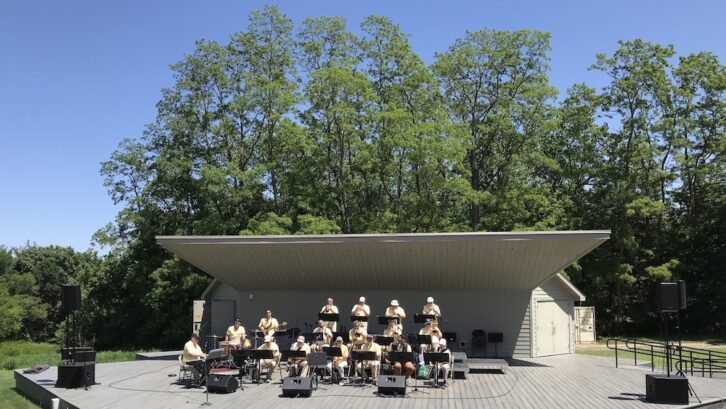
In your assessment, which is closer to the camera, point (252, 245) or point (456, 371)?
point (456, 371)

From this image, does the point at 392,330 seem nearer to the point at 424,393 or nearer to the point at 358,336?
the point at 358,336

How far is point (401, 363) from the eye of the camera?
43.9 ft

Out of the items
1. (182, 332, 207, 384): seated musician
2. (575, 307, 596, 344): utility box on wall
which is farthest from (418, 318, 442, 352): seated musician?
(575, 307, 596, 344): utility box on wall

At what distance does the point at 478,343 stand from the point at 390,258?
3.71m

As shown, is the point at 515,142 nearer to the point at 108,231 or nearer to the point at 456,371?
the point at 456,371

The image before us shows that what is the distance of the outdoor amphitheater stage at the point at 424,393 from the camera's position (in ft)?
37.0

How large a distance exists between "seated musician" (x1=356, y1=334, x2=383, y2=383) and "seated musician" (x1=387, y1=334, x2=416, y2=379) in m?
0.33

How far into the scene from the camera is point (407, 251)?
16203 millimetres

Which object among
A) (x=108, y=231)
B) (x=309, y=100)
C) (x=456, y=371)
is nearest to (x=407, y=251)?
(x=456, y=371)

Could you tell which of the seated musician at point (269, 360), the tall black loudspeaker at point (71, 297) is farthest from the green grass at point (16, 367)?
the seated musician at point (269, 360)

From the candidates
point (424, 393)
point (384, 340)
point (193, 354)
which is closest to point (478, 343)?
point (384, 340)

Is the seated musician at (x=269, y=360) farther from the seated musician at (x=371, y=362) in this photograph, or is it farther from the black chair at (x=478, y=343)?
the black chair at (x=478, y=343)

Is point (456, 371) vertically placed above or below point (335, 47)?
below

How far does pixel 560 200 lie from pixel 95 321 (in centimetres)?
2453
